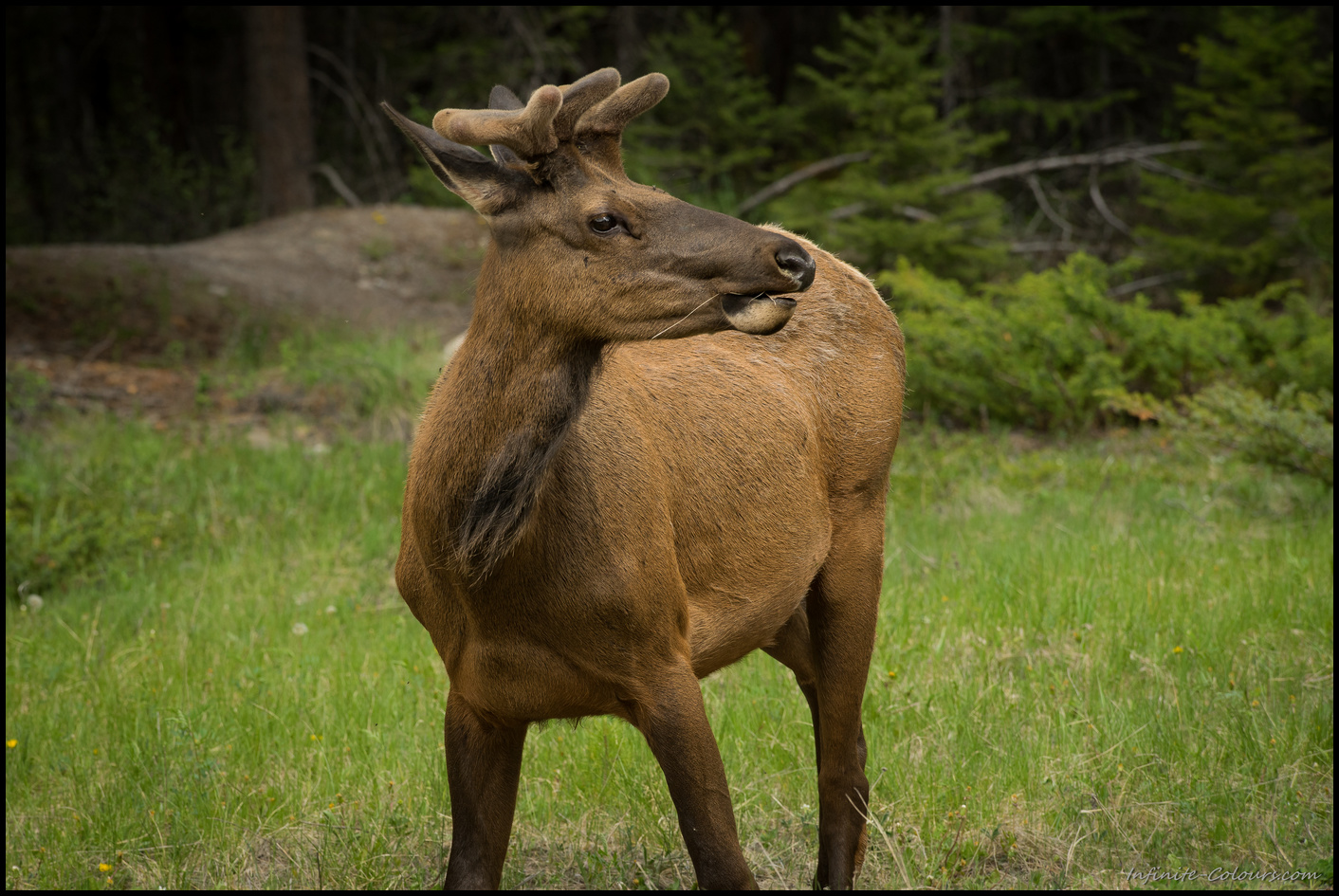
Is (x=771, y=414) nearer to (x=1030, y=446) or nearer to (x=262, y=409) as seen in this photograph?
(x=1030, y=446)

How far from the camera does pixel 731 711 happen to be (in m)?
4.75

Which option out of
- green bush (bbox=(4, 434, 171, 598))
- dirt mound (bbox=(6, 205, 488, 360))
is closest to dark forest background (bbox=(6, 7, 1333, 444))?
dirt mound (bbox=(6, 205, 488, 360))

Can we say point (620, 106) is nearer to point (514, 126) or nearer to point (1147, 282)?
point (514, 126)

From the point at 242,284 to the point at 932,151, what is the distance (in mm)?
7533

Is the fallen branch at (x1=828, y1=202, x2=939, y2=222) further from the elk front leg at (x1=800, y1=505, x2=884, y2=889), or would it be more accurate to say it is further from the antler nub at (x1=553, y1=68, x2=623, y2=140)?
the antler nub at (x1=553, y1=68, x2=623, y2=140)

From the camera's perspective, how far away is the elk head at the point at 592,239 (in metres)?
2.68

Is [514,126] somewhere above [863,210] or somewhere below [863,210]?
above

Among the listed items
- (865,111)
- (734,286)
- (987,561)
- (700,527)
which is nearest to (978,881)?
(700,527)

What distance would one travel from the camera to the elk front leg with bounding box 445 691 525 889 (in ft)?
10.7

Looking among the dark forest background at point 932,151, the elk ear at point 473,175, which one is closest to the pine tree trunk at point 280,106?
the dark forest background at point 932,151

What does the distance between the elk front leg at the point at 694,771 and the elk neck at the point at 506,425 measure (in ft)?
1.89

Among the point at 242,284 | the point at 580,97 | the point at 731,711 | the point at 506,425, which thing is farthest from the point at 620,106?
the point at 242,284

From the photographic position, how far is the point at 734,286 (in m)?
2.68

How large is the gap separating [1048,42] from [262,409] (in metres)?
14.8
